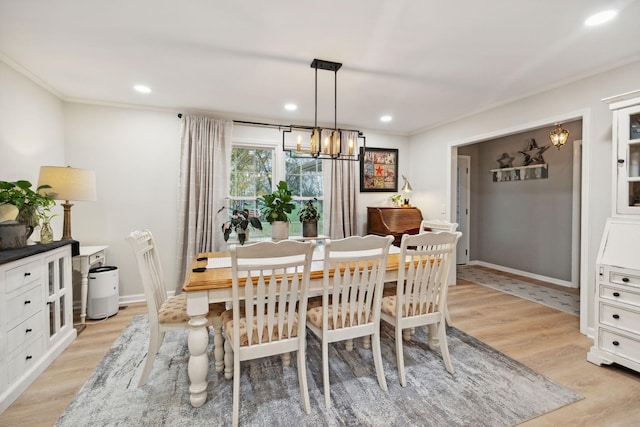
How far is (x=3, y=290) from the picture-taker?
1783 millimetres

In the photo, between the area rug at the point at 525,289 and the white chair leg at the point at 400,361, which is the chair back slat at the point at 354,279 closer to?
the white chair leg at the point at 400,361

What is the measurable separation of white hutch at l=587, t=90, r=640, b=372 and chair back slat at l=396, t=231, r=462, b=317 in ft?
4.09

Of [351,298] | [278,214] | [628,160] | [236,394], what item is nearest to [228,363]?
[236,394]

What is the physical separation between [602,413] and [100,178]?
192 inches

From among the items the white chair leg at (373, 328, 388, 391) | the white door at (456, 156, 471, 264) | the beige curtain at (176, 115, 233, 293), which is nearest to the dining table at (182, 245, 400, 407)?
the white chair leg at (373, 328, 388, 391)

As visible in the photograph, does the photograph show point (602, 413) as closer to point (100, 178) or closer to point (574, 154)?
point (574, 154)

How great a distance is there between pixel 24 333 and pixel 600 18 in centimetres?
430

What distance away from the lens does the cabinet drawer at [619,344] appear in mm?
2053

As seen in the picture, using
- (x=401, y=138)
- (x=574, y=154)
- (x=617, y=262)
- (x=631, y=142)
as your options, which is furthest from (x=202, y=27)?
(x=574, y=154)

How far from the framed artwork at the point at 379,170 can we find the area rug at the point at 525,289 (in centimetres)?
194

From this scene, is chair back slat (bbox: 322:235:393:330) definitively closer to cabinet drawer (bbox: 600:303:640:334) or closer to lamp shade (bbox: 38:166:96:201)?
cabinet drawer (bbox: 600:303:640:334)

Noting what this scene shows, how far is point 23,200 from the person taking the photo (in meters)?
2.20

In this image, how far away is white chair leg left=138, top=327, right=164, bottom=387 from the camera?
1.92 metres

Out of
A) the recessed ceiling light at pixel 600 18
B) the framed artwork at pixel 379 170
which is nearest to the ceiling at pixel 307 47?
the recessed ceiling light at pixel 600 18
